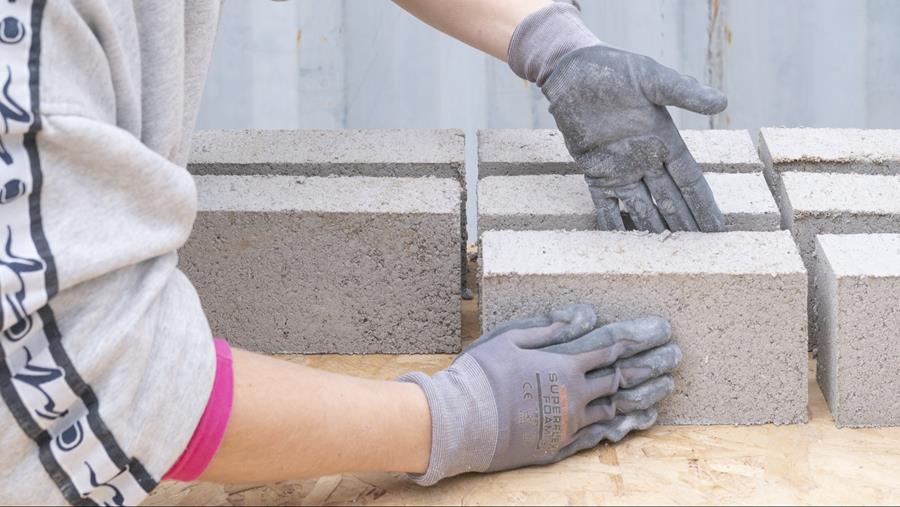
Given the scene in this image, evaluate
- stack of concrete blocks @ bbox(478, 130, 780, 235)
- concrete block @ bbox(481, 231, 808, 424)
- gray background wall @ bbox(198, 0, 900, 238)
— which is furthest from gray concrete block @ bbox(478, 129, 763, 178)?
gray background wall @ bbox(198, 0, 900, 238)

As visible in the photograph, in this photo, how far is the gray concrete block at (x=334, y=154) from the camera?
2.61 m

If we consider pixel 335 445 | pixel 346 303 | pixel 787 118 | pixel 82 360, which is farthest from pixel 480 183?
pixel 787 118

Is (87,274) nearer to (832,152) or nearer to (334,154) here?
(334,154)

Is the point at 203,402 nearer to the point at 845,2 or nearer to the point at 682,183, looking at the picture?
the point at 682,183

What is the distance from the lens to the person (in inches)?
56.0

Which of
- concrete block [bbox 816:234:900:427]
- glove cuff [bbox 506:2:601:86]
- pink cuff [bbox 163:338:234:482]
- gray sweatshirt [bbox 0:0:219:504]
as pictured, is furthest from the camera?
glove cuff [bbox 506:2:601:86]

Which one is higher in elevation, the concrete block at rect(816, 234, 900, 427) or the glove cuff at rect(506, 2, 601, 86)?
the glove cuff at rect(506, 2, 601, 86)

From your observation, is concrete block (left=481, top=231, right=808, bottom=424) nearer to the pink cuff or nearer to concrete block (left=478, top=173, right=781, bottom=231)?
concrete block (left=478, top=173, right=781, bottom=231)

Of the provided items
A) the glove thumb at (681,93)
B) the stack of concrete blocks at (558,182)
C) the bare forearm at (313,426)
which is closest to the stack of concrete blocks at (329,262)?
the stack of concrete blocks at (558,182)

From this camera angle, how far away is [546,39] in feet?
7.70

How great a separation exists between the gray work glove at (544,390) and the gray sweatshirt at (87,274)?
455 millimetres

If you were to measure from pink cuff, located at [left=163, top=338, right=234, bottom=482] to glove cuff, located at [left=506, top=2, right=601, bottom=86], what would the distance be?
43.7 inches

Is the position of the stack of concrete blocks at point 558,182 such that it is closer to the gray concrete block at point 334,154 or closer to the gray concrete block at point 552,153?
the gray concrete block at point 552,153

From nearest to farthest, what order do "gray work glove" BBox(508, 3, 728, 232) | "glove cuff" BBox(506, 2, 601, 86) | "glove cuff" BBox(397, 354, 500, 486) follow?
1. "glove cuff" BBox(397, 354, 500, 486)
2. "gray work glove" BBox(508, 3, 728, 232)
3. "glove cuff" BBox(506, 2, 601, 86)
